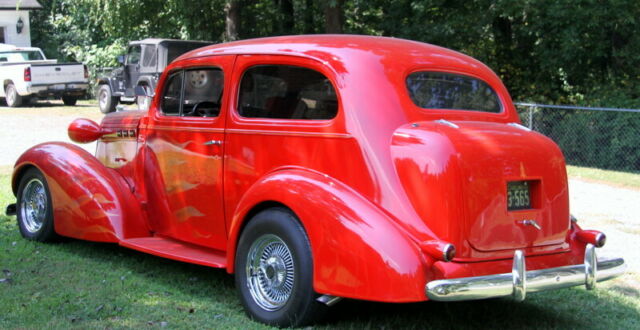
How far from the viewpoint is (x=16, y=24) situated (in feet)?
123

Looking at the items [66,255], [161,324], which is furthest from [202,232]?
[66,255]

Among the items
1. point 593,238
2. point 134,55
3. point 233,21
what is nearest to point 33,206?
point 593,238

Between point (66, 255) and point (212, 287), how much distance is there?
161cm

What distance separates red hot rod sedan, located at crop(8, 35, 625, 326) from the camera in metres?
4.29

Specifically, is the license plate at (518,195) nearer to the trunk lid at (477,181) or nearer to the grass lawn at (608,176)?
the trunk lid at (477,181)

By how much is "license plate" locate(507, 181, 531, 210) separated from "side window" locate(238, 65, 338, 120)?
3.88 ft

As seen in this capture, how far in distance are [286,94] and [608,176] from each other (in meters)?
8.96

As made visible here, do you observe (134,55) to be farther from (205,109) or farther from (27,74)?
(205,109)

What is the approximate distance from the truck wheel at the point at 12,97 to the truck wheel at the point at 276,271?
73.3 feet

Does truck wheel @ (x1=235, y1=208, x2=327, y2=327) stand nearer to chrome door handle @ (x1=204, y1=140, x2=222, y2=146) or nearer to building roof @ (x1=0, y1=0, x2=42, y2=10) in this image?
chrome door handle @ (x1=204, y1=140, x2=222, y2=146)

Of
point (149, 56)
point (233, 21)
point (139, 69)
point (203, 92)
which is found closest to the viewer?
point (203, 92)

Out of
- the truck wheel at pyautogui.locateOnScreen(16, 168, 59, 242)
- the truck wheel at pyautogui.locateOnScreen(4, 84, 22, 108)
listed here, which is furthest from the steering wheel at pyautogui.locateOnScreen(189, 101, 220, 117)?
the truck wheel at pyautogui.locateOnScreen(4, 84, 22, 108)

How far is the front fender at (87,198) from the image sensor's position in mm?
6172

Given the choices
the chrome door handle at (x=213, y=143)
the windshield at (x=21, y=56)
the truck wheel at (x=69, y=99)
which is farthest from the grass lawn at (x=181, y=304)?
the windshield at (x=21, y=56)
